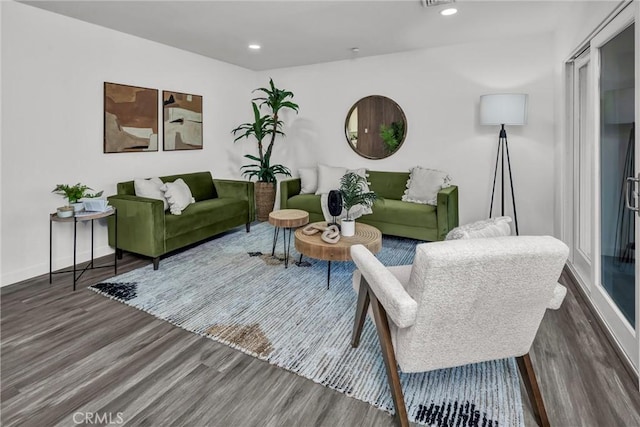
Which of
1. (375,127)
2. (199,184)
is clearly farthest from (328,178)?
(199,184)

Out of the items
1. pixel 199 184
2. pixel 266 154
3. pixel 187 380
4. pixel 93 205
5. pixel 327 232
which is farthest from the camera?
pixel 266 154

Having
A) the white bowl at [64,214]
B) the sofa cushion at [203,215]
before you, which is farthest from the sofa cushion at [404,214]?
the white bowl at [64,214]

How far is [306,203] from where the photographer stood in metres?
4.64

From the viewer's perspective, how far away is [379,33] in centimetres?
389

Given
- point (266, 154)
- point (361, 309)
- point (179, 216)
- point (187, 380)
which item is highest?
point (266, 154)

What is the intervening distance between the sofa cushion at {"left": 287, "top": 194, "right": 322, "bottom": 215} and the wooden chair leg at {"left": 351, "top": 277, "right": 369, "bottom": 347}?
2612 mm

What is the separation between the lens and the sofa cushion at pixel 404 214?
3.96 m

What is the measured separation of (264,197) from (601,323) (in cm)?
411

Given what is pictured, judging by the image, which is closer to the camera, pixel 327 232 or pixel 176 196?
pixel 327 232

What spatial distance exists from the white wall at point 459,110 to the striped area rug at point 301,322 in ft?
4.81

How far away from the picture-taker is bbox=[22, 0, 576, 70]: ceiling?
3107mm

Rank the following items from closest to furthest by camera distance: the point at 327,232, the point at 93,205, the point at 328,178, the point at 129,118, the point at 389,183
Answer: the point at 327,232 → the point at 93,205 → the point at 129,118 → the point at 389,183 → the point at 328,178

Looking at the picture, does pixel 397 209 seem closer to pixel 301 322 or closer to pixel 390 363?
pixel 301 322

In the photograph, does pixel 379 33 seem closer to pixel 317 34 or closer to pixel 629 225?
pixel 317 34
